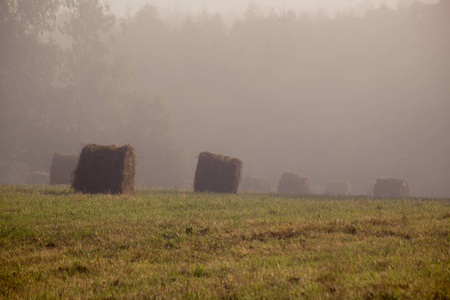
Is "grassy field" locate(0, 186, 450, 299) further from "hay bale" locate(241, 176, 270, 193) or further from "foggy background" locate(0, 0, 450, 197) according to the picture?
"foggy background" locate(0, 0, 450, 197)

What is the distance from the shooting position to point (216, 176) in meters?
21.9

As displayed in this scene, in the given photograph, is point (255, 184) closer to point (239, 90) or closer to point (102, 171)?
point (102, 171)

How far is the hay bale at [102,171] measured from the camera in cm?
1695

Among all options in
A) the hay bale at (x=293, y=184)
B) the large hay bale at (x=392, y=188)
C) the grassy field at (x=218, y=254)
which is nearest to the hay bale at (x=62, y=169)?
the grassy field at (x=218, y=254)

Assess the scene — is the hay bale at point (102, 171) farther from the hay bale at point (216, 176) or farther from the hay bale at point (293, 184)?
the hay bale at point (293, 184)

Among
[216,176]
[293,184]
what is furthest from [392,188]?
[216,176]

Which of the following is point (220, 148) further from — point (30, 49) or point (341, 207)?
point (341, 207)

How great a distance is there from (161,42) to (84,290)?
94754mm

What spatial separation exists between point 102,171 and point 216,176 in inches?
264

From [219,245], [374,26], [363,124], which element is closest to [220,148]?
[363,124]

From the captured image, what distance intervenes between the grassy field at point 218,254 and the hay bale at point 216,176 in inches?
397

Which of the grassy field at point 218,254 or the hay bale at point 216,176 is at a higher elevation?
the hay bale at point 216,176

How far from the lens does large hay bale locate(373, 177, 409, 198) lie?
30156 millimetres

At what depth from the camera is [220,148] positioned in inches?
3059
